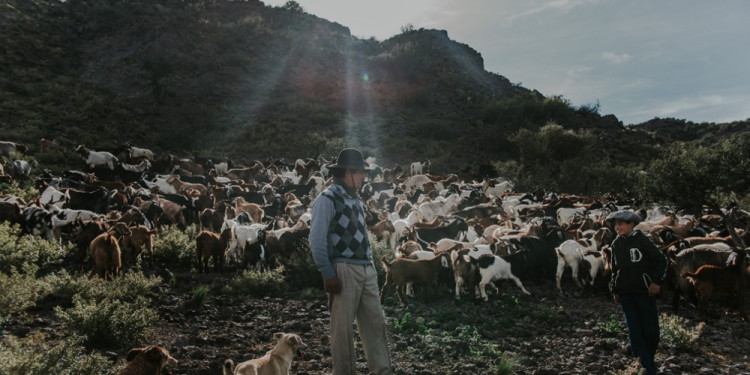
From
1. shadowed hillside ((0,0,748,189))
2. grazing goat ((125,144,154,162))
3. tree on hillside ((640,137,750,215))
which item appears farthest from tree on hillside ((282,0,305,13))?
tree on hillside ((640,137,750,215))

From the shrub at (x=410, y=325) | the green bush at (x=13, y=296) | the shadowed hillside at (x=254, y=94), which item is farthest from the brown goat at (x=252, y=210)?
the shadowed hillside at (x=254, y=94)

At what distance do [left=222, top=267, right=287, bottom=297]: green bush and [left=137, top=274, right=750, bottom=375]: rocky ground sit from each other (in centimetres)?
32

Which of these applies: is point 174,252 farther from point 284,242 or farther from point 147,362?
point 147,362

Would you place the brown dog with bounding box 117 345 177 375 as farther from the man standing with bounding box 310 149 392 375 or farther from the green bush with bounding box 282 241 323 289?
the green bush with bounding box 282 241 323 289

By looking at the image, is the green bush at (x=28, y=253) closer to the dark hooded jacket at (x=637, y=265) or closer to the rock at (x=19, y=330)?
the rock at (x=19, y=330)

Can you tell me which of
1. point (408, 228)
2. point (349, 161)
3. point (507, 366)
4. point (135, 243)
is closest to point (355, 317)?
point (349, 161)

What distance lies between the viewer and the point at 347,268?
16.2ft

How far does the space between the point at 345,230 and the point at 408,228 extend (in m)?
9.12

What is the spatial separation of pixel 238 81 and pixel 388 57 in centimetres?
2189

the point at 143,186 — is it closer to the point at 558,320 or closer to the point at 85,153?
the point at 85,153

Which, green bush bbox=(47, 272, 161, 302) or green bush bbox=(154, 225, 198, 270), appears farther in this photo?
green bush bbox=(154, 225, 198, 270)

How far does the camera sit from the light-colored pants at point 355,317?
489 centimetres

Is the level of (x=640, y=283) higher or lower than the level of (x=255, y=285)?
higher

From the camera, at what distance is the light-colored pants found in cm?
489
